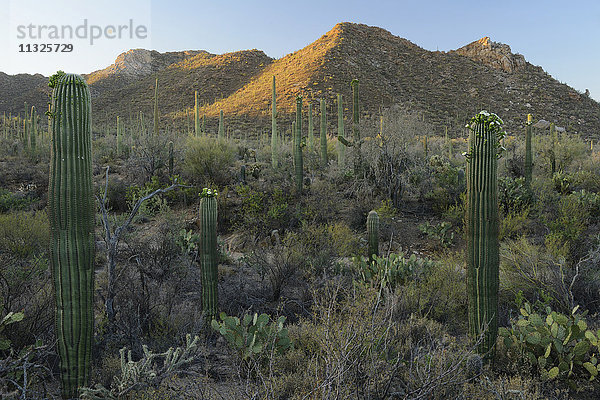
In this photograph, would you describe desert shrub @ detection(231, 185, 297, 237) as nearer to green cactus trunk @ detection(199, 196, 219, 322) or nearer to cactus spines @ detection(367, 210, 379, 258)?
cactus spines @ detection(367, 210, 379, 258)

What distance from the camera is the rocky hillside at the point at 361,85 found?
1416 inches

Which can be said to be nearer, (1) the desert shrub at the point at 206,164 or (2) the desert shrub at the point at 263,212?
(2) the desert shrub at the point at 263,212

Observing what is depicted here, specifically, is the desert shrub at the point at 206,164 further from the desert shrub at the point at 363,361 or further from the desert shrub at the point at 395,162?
the desert shrub at the point at 363,361

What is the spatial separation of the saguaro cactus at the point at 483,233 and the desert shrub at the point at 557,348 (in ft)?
1.04

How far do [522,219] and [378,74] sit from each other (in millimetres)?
35523

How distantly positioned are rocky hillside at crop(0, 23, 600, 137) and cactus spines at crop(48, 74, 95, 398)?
96.6ft

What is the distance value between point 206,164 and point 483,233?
35.9ft

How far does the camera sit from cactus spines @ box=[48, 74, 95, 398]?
3.42m

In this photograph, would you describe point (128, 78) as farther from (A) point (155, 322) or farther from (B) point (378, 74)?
(A) point (155, 322)

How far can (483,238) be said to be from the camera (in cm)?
426

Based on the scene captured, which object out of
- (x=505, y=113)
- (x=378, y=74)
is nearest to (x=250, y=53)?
(x=378, y=74)

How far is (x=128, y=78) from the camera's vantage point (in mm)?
55688

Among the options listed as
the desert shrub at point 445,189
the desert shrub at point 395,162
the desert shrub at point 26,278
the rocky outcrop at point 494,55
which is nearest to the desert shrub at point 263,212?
the desert shrub at point 395,162

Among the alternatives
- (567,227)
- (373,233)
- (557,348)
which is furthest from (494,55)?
(557,348)
